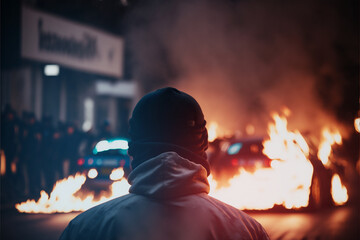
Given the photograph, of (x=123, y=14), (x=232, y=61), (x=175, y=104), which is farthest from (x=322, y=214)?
(x=123, y=14)

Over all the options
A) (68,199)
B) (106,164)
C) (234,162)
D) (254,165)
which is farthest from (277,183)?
(68,199)

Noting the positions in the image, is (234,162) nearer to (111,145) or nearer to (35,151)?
(111,145)

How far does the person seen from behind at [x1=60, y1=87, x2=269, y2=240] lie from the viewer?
1978 millimetres

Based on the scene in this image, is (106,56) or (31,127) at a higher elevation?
(106,56)

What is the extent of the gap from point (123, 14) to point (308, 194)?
1624cm

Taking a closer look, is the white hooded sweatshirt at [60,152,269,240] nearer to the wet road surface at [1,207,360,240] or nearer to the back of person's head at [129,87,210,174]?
the back of person's head at [129,87,210,174]

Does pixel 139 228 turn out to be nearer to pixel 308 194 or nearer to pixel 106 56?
pixel 308 194

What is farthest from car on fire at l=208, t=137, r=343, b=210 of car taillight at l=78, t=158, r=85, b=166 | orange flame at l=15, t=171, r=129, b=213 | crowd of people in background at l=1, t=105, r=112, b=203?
crowd of people in background at l=1, t=105, r=112, b=203

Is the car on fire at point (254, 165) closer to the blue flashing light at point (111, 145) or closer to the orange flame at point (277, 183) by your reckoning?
the orange flame at point (277, 183)

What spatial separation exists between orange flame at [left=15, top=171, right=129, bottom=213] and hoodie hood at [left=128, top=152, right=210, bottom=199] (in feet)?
27.9

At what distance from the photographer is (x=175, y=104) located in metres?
2.13

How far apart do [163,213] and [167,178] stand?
12 centimetres

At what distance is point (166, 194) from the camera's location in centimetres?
198

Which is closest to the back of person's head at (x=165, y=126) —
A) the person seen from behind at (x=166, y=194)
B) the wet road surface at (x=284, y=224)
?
the person seen from behind at (x=166, y=194)
